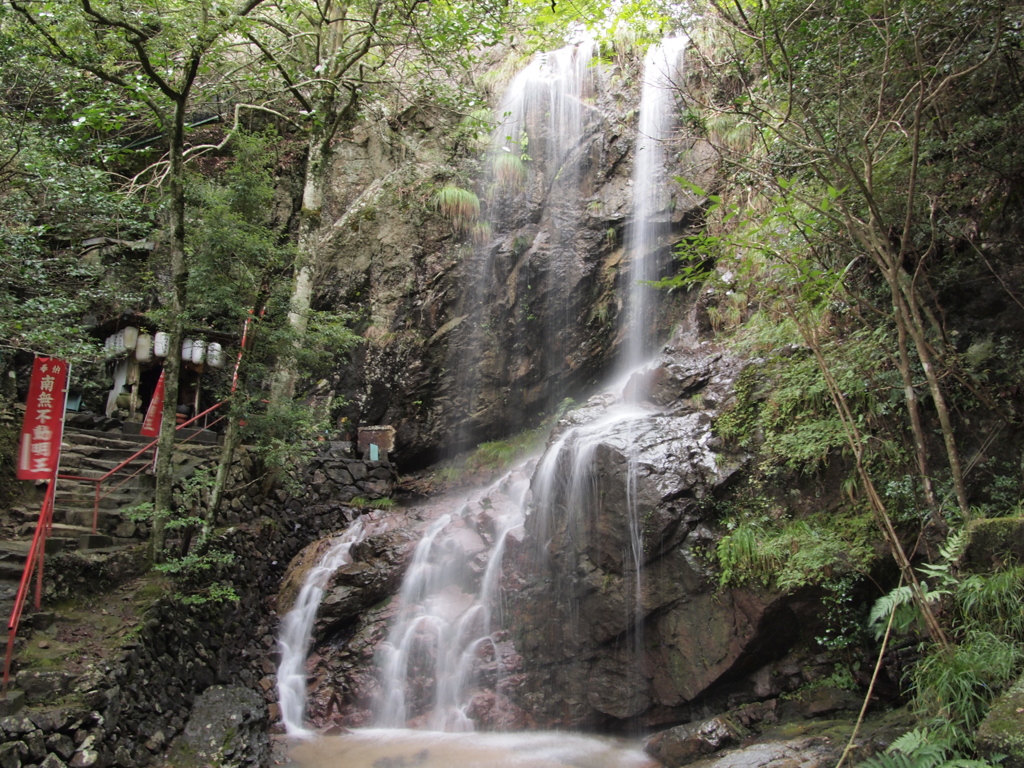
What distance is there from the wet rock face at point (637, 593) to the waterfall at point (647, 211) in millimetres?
4053

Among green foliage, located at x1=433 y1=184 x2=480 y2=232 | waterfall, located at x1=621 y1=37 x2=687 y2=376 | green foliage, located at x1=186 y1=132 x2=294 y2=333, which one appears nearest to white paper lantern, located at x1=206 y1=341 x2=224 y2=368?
green foliage, located at x1=186 y1=132 x2=294 y2=333

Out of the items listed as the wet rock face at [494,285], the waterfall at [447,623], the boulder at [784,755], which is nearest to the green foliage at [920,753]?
the boulder at [784,755]

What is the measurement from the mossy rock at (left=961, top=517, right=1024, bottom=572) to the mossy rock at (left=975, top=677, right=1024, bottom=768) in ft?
3.78

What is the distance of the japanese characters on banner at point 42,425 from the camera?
6.40 meters

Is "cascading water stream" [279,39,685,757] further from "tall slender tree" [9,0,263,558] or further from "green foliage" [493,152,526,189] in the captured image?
"tall slender tree" [9,0,263,558]

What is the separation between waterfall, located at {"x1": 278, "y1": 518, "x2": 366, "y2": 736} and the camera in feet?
26.0

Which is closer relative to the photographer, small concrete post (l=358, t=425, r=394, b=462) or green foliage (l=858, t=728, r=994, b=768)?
green foliage (l=858, t=728, r=994, b=768)

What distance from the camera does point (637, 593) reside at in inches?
280

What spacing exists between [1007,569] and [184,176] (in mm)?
9090

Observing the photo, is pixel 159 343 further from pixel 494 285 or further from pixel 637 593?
pixel 637 593

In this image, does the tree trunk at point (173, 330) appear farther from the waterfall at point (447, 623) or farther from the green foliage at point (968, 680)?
the green foliage at point (968, 680)

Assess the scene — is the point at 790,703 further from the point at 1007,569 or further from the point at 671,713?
the point at 1007,569

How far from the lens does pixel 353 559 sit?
32.1ft

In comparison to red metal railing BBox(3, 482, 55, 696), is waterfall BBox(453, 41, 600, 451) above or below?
above
